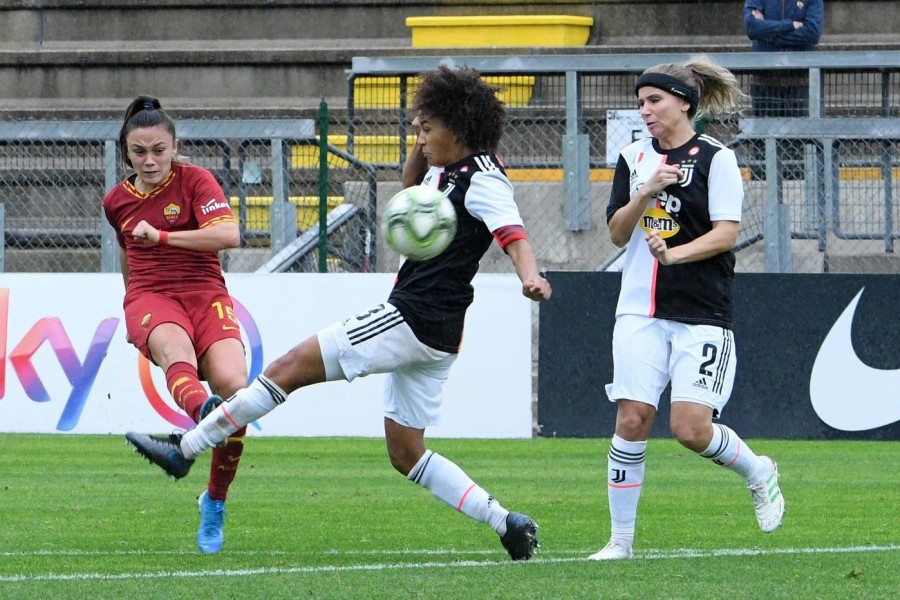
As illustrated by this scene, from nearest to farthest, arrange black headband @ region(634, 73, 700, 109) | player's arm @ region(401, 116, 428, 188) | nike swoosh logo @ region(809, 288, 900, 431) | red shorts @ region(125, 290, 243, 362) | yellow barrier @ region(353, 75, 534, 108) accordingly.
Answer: black headband @ region(634, 73, 700, 109)
player's arm @ region(401, 116, 428, 188)
red shorts @ region(125, 290, 243, 362)
nike swoosh logo @ region(809, 288, 900, 431)
yellow barrier @ region(353, 75, 534, 108)

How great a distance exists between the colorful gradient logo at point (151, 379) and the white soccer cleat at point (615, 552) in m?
6.69

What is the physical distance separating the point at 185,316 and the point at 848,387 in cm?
700

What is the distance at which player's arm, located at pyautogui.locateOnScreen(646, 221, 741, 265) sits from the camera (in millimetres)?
6320

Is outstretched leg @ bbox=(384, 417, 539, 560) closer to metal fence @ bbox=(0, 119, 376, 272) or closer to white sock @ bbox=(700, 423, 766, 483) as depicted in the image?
white sock @ bbox=(700, 423, 766, 483)

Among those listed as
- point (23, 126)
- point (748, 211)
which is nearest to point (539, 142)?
point (748, 211)

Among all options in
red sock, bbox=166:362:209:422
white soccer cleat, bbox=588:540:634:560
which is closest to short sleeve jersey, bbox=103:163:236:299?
red sock, bbox=166:362:209:422

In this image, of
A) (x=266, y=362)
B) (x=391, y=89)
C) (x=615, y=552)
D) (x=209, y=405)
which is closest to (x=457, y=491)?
(x=615, y=552)

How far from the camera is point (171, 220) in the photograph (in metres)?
7.49

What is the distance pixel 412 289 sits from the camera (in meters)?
6.38

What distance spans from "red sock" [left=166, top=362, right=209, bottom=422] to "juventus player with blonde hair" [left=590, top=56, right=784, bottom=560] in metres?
1.76

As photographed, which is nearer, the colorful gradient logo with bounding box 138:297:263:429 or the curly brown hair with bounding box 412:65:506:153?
the curly brown hair with bounding box 412:65:506:153

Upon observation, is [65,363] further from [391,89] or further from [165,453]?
[165,453]

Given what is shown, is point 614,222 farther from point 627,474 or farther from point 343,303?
point 343,303

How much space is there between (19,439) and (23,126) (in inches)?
141
